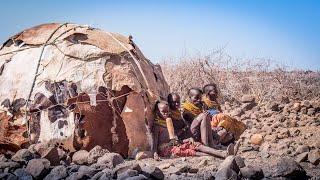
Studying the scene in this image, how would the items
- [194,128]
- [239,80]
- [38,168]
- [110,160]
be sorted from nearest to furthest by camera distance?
[38,168]
[110,160]
[194,128]
[239,80]

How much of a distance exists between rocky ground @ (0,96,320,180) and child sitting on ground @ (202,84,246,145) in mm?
359

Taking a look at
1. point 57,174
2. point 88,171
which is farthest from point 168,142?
point 57,174

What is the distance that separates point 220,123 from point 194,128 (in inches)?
24.3

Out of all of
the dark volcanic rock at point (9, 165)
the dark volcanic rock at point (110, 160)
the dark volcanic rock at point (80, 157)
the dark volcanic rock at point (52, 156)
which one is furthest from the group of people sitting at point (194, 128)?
the dark volcanic rock at point (9, 165)

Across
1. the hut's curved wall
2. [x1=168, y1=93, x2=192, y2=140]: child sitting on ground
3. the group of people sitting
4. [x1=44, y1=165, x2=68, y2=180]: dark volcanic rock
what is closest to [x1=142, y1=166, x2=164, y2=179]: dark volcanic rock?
[x1=44, y1=165, x2=68, y2=180]: dark volcanic rock

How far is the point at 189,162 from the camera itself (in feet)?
17.1

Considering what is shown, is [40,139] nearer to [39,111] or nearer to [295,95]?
[39,111]

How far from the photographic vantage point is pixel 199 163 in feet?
16.5

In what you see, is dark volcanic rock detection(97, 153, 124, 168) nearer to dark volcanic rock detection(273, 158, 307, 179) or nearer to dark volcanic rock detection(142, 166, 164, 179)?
dark volcanic rock detection(142, 166, 164, 179)

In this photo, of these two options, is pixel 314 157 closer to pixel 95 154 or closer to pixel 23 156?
pixel 95 154

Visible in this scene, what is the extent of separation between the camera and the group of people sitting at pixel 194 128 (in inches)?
222

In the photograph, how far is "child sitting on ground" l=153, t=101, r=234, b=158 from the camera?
558 centimetres

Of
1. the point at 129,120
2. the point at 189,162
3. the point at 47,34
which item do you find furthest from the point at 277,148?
the point at 47,34

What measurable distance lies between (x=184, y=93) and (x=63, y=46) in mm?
6670
